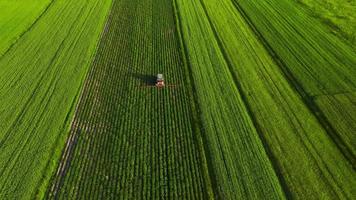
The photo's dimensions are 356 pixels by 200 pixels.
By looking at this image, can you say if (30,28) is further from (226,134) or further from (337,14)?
(337,14)

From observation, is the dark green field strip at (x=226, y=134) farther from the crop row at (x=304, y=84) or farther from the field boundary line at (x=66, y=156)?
the field boundary line at (x=66, y=156)

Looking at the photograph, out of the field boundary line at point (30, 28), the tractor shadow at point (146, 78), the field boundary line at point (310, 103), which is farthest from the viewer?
the field boundary line at point (30, 28)

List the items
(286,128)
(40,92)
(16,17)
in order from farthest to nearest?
(16,17) < (40,92) < (286,128)

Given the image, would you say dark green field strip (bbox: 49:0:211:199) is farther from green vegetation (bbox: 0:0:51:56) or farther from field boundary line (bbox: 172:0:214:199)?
green vegetation (bbox: 0:0:51:56)

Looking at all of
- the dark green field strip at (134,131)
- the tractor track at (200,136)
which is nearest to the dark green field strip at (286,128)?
the tractor track at (200,136)

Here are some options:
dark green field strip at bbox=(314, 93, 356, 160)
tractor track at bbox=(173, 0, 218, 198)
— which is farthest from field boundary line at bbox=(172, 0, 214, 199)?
dark green field strip at bbox=(314, 93, 356, 160)

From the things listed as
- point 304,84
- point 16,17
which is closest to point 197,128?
point 304,84
